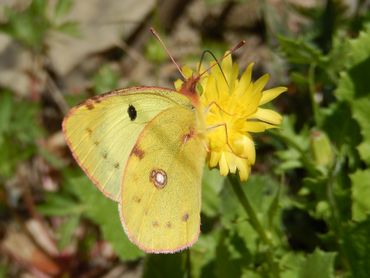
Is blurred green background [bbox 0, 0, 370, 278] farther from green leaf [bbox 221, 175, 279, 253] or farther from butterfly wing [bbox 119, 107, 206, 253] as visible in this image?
butterfly wing [bbox 119, 107, 206, 253]

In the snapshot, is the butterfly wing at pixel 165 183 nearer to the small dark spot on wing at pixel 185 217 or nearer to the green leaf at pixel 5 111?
the small dark spot on wing at pixel 185 217

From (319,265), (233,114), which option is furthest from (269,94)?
(319,265)

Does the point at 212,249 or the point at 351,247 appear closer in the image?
the point at 351,247

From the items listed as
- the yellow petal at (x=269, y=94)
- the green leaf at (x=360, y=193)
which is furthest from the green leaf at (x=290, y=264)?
the yellow petal at (x=269, y=94)

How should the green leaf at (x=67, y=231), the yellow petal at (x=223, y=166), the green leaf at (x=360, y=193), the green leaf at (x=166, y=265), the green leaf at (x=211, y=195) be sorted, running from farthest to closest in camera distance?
the green leaf at (x=67, y=231) < the green leaf at (x=211, y=195) < the green leaf at (x=166, y=265) < the green leaf at (x=360, y=193) < the yellow petal at (x=223, y=166)

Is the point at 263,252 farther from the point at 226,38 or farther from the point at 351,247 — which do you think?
the point at 226,38

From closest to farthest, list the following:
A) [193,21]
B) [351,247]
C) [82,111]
→ [82,111] < [351,247] < [193,21]

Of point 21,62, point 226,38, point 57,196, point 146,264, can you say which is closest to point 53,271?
point 57,196
